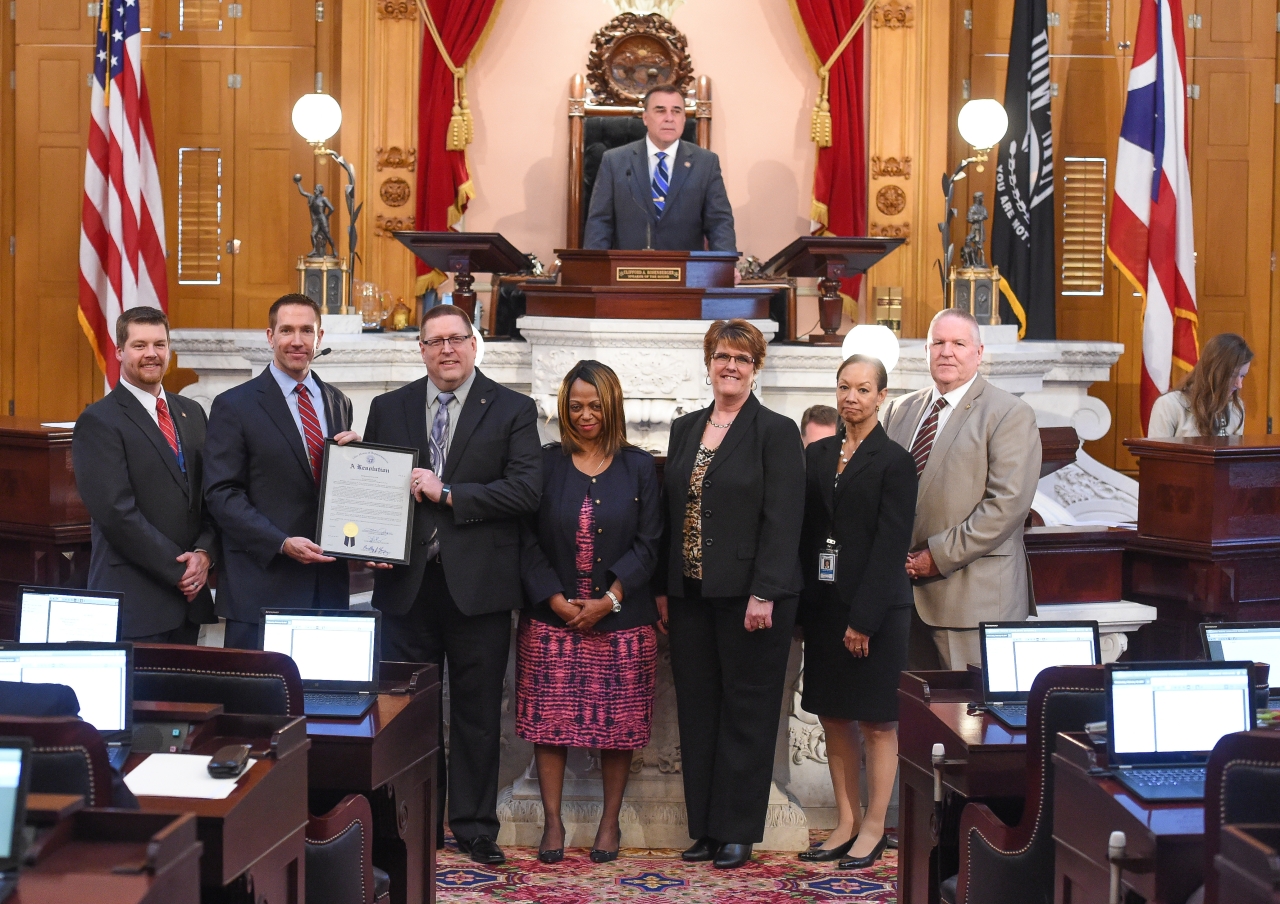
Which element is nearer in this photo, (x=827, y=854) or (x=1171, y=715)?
(x=1171, y=715)

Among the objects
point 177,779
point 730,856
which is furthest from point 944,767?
point 177,779

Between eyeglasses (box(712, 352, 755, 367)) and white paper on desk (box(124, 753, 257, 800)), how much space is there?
1.94 meters

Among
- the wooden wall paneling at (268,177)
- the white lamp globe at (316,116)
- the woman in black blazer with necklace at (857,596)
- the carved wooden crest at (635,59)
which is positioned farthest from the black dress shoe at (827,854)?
the wooden wall paneling at (268,177)

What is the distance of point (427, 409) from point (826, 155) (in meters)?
5.60

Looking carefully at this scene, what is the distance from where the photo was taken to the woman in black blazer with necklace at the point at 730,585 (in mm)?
4035

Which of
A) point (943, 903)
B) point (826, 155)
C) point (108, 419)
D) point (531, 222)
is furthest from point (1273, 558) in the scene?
point (531, 222)

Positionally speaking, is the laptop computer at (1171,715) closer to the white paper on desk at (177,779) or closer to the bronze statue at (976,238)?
the white paper on desk at (177,779)

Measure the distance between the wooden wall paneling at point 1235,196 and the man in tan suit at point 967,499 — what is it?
5.91 metres

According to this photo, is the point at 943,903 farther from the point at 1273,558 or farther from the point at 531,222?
the point at 531,222

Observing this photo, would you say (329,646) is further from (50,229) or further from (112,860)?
(50,229)

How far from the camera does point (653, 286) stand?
5664mm

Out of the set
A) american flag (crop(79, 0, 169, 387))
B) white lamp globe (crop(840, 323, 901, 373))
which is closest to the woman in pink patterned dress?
white lamp globe (crop(840, 323, 901, 373))

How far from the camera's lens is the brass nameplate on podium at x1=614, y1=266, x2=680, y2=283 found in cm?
565

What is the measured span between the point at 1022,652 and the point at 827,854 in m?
1.17
